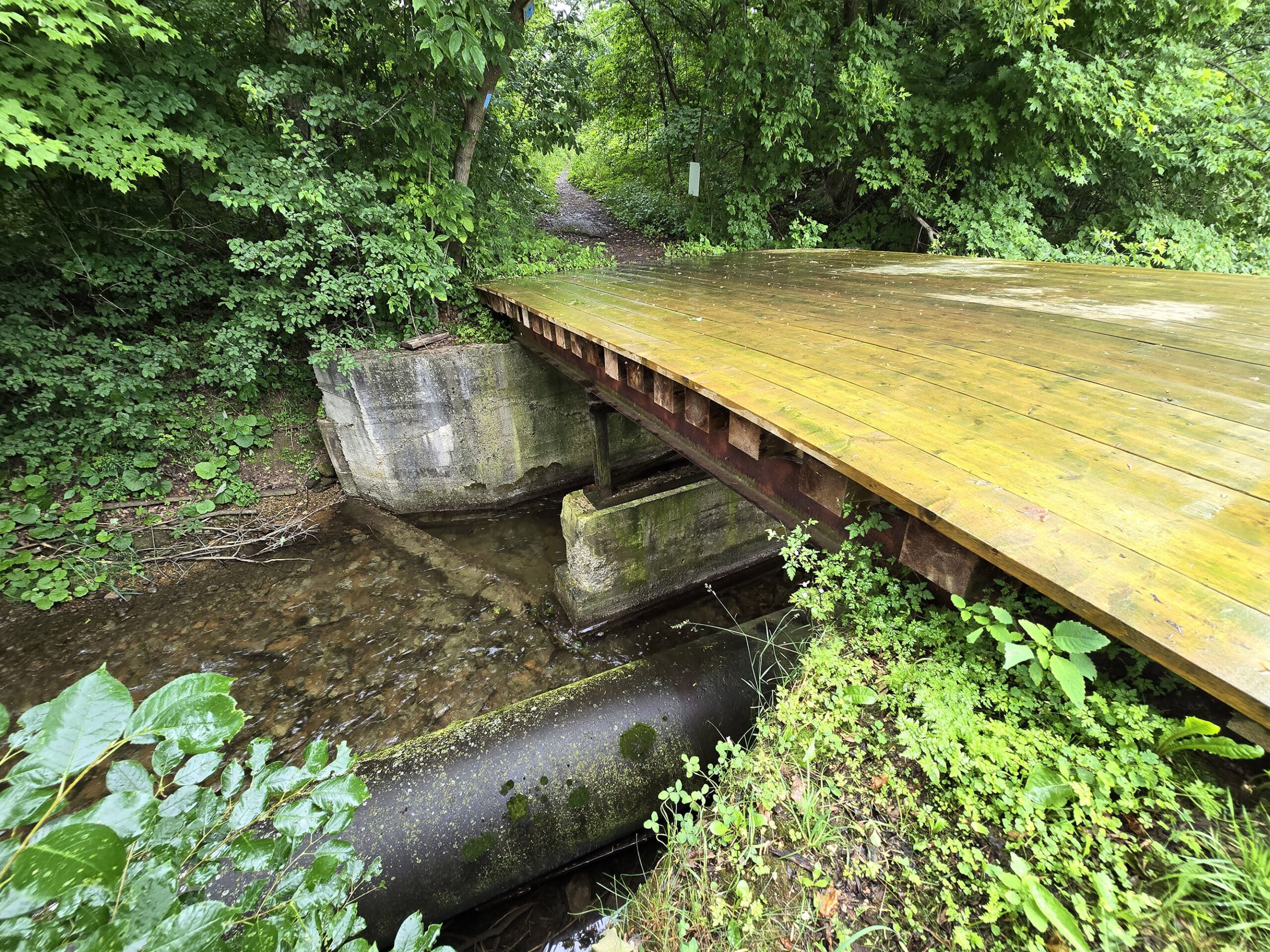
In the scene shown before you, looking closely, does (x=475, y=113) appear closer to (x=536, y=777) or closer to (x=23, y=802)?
(x=536, y=777)

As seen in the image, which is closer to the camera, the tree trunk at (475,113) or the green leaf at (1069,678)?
the green leaf at (1069,678)

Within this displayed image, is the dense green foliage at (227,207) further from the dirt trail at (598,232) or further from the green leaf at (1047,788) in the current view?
the green leaf at (1047,788)

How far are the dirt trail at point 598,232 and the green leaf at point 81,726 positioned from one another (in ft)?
28.7

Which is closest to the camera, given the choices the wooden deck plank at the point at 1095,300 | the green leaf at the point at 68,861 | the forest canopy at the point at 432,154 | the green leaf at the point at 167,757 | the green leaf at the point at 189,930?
the green leaf at the point at 68,861

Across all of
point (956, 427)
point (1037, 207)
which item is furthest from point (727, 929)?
point (1037, 207)

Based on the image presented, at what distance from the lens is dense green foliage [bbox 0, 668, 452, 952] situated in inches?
20.2

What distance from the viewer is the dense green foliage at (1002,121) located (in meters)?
6.32

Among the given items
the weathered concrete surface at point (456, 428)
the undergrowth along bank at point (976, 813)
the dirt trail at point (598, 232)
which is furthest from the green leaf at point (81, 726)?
the dirt trail at point (598, 232)

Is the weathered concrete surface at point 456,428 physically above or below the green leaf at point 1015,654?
below

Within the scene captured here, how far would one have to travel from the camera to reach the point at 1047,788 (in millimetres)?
1318

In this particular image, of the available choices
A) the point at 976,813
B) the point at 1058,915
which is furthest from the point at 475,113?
the point at 1058,915

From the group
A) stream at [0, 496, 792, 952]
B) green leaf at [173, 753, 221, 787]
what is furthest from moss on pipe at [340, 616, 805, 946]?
green leaf at [173, 753, 221, 787]

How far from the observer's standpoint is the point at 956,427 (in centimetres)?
195

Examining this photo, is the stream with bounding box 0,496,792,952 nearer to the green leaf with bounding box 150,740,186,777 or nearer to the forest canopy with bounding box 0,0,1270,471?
the forest canopy with bounding box 0,0,1270,471
